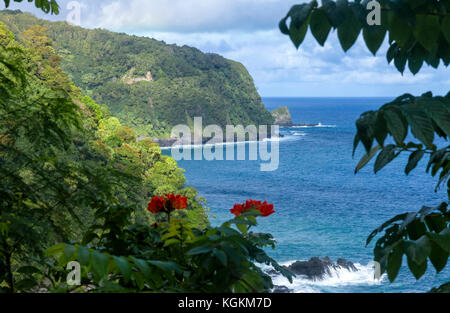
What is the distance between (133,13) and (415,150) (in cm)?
5122

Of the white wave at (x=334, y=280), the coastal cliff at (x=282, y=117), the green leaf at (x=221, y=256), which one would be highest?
the coastal cliff at (x=282, y=117)

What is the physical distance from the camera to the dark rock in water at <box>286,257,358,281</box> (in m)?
16.6

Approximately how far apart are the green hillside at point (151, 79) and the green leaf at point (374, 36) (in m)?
44.7

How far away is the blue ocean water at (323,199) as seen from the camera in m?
16.7

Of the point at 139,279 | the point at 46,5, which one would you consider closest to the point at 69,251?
the point at 139,279

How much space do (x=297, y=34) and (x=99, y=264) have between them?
48 centimetres

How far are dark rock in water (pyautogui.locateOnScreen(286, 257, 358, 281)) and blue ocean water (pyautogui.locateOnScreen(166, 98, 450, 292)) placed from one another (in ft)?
1.05

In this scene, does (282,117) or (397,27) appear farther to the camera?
(282,117)

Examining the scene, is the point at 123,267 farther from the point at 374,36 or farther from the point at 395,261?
the point at 374,36

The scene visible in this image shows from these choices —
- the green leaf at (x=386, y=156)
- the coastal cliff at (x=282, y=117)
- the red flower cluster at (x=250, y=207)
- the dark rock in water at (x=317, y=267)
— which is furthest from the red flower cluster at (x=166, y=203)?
the coastal cliff at (x=282, y=117)

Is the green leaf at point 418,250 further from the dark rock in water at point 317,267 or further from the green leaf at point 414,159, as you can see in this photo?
the dark rock in water at point 317,267

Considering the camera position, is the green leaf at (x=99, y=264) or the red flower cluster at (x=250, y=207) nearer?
the green leaf at (x=99, y=264)

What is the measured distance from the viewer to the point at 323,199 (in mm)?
27797
